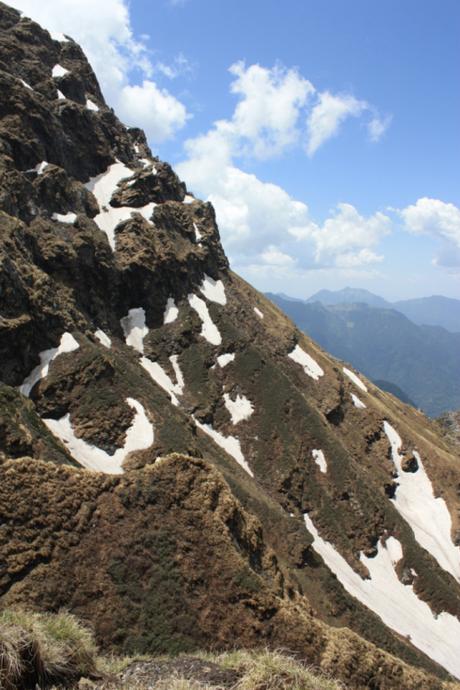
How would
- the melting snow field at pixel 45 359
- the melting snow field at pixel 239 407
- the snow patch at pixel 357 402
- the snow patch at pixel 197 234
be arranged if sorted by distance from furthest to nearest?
the snow patch at pixel 197 234
the snow patch at pixel 357 402
the melting snow field at pixel 239 407
the melting snow field at pixel 45 359

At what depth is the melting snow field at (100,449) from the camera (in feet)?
136

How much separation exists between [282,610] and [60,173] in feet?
234

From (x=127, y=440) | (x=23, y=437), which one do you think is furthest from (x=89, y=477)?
(x=127, y=440)

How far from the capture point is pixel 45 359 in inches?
1918

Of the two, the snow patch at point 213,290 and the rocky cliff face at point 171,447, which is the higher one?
the snow patch at point 213,290

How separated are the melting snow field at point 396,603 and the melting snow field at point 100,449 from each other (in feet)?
97.4

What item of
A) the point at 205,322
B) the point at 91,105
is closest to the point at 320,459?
the point at 205,322

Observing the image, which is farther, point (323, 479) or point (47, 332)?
point (323, 479)

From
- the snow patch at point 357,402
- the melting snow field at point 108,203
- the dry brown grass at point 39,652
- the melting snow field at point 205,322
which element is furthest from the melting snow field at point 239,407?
the dry brown grass at point 39,652

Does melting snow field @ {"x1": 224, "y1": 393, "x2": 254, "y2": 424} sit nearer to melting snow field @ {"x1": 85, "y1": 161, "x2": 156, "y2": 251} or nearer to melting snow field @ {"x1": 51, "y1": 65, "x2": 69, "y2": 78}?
melting snow field @ {"x1": 85, "y1": 161, "x2": 156, "y2": 251}

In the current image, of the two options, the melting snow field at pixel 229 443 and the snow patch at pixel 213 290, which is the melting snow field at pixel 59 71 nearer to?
the snow patch at pixel 213 290

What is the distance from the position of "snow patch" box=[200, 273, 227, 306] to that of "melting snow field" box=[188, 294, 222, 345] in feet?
13.6

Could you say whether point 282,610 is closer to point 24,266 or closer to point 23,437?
point 23,437

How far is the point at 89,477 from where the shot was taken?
14.8 m
